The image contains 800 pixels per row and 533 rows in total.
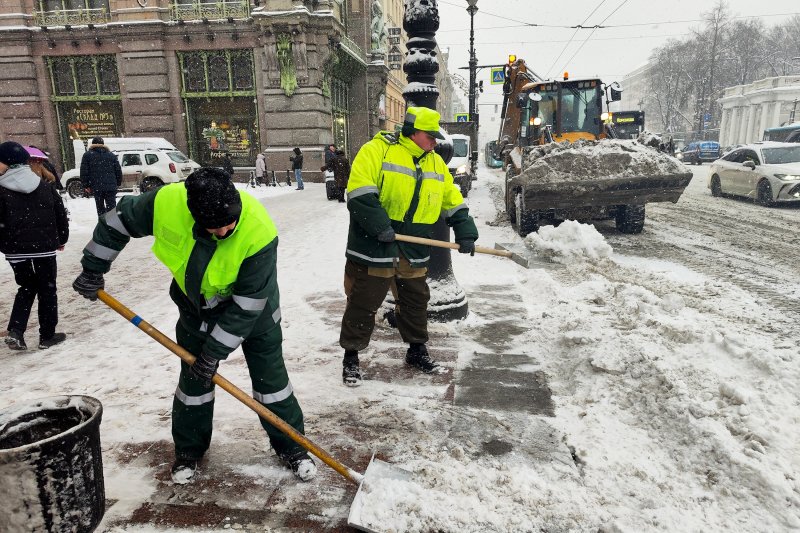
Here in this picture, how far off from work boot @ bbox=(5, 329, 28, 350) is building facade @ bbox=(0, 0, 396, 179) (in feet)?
57.8

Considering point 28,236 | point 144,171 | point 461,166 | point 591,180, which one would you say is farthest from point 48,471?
point 144,171

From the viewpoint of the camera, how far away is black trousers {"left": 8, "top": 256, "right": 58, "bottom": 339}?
13.8 feet

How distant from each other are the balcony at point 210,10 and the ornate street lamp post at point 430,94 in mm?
Answer: 18569

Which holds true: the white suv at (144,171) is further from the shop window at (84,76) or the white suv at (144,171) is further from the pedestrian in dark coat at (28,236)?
the pedestrian in dark coat at (28,236)

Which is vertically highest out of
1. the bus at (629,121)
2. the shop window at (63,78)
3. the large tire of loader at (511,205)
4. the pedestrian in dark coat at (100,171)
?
the shop window at (63,78)

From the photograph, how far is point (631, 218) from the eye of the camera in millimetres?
9117

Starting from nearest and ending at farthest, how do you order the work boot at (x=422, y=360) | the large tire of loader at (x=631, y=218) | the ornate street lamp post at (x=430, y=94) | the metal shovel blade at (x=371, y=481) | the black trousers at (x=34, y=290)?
1. the metal shovel blade at (x=371, y=481)
2. the work boot at (x=422, y=360)
3. the black trousers at (x=34, y=290)
4. the ornate street lamp post at (x=430, y=94)
5. the large tire of loader at (x=631, y=218)

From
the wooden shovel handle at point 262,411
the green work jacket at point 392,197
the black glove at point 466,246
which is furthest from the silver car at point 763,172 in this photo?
the wooden shovel handle at point 262,411

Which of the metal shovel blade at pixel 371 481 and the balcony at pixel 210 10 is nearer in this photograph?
the metal shovel blade at pixel 371 481

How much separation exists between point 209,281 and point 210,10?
2213cm

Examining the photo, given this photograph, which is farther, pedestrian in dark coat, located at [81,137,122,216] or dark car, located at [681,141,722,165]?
dark car, located at [681,141,722,165]

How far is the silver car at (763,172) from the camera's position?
38.5 feet

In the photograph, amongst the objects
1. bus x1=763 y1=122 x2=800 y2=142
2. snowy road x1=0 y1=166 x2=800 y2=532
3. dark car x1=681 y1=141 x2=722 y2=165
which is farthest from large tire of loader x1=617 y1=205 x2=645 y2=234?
dark car x1=681 y1=141 x2=722 y2=165

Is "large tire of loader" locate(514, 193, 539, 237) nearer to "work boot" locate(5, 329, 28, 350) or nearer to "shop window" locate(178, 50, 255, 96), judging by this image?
Answer: "work boot" locate(5, 329, 28, 350)
